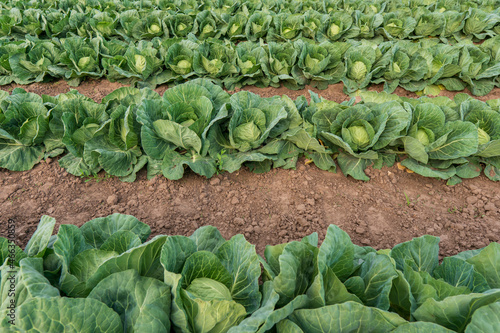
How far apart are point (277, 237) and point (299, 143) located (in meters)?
1.26

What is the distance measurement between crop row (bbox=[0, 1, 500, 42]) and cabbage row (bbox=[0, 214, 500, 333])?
6.14 m

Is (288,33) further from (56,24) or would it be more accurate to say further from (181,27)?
(56,24)

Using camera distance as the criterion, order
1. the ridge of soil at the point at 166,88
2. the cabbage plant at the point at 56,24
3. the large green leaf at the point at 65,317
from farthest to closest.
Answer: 1. the cabbage plant at the point at 56,24
2. the ridge of soil at the point at 166,88
3. the large green leaf at the point at 65,317

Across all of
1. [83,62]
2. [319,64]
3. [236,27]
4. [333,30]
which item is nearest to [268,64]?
[319,64]

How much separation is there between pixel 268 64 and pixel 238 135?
101 inches

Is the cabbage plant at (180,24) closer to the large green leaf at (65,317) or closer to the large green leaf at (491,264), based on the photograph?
the large green leaf at (65,317)

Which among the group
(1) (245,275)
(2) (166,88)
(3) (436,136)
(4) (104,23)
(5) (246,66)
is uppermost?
(4) (104,23)

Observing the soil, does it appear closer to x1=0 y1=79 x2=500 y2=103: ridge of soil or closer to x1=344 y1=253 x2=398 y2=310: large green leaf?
x1=344 y1=253 x2=398 y2=310: large green leaf

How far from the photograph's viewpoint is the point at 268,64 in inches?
236

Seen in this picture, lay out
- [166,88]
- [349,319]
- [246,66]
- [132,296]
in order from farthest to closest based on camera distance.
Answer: [166,88] < [246,66] < [132,296] < [349,319]

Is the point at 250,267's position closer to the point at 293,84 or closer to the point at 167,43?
the point at 293,84

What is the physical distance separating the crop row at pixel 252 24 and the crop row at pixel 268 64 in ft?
4.62

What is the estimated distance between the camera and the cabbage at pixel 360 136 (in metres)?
3.84

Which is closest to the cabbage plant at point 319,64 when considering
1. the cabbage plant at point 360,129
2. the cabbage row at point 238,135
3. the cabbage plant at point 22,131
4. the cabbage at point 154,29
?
the cabbage row at point 238,135
